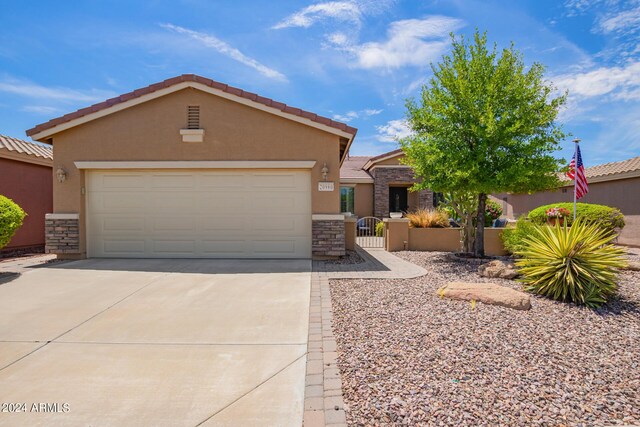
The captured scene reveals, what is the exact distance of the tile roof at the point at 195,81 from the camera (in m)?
9.09

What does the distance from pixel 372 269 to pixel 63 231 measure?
8474 millimetres

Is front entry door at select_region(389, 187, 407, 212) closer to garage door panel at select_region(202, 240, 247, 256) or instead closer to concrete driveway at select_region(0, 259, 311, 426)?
garage door panel at select_region(202, 240, 247, 256)

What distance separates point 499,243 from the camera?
1113 centimetres

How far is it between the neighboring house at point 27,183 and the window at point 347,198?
13565mm

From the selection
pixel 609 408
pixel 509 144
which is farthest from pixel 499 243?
pixel 609 408

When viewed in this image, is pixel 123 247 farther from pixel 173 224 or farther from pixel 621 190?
pixel 621 190


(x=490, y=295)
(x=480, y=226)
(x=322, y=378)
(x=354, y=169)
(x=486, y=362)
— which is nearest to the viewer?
(x=322, y=378)

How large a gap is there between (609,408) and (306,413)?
7.89ft

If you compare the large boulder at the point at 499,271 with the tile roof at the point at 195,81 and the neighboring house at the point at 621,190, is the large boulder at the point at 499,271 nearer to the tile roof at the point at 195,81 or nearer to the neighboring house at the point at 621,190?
the tile roof at the point at 195,81

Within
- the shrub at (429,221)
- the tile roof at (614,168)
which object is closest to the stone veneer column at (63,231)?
the shrub at (429,221)

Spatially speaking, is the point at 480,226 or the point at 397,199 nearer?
the point at 480,226

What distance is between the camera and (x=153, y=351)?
376 centimetres

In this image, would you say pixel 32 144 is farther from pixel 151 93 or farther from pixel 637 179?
pixel 637 179

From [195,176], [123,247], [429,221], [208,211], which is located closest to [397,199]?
[429,221]
